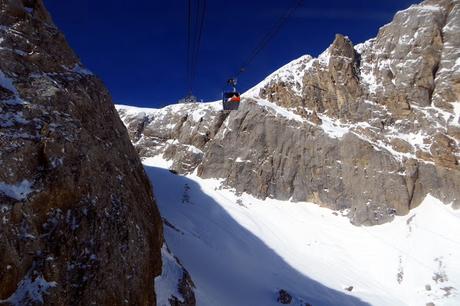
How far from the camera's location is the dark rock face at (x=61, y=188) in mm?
10773

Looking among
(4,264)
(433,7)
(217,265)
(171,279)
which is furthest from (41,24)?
(433,7)

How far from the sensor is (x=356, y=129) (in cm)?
7944

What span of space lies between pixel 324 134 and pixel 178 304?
64.6m

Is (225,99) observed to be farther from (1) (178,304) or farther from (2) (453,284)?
(2) (453,284)

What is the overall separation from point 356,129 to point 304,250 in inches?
1194

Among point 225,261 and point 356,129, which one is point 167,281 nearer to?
point 225,261

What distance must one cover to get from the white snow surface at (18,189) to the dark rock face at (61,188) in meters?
0.03

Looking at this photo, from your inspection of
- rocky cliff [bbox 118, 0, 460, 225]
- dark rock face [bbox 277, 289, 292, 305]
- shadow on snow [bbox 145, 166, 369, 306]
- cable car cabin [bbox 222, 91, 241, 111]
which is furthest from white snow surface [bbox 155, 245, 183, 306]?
rocky cliff [bbox 118, 0, 460, 225]

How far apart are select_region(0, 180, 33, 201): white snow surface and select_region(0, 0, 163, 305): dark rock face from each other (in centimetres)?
3

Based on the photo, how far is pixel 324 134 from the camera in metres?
79.8

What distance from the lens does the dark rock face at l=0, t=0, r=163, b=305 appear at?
1077 centimetres

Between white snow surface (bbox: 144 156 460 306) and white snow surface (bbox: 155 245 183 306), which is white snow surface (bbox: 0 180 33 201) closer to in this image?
white snow surface (bbox: 155 245 183 306)

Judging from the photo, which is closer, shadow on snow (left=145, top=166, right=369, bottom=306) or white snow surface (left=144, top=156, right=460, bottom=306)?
shadow on snow (left=145, top=166, right=369, bottom=306)

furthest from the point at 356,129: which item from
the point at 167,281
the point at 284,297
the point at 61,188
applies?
the point at 61,188
